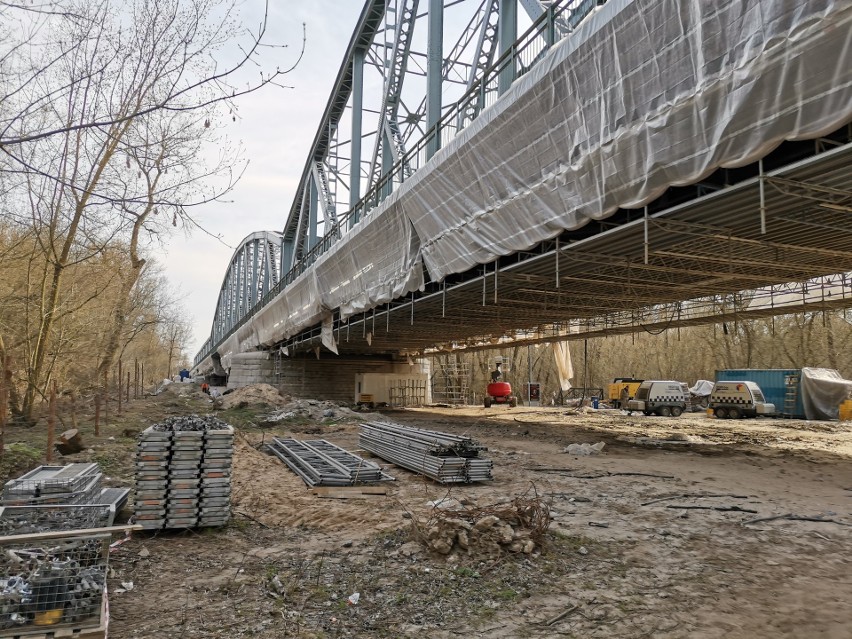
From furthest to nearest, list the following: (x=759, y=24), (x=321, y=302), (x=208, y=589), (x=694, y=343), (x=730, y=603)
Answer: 1. (x=694, y=343)
2. (x=321, y=302)
3. (x=759, y=24)
4. (x=208, y=589)
5. (x=730, y=603)

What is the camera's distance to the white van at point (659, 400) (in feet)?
108

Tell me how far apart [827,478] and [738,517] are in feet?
19.0

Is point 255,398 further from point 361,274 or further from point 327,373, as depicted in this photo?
point 361,274

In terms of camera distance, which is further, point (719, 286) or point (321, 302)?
point (321, 302)

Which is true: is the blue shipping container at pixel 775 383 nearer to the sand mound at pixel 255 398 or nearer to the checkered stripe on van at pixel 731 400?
the checkered stripe on van at pixel 731 400

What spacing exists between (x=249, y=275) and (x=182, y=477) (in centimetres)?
8408

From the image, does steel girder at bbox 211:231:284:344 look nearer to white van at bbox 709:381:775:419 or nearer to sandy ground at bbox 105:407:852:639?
white van at bbox 709:381:775:419

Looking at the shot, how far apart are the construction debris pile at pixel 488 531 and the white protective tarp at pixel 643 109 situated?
555 centimetres

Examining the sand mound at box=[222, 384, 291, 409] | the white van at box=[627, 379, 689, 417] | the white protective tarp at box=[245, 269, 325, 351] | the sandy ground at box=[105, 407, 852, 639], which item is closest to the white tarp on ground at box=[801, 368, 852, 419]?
the white van at box=[627, 379, 689, 417]

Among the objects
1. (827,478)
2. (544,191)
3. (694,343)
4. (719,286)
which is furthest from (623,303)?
(694,343)

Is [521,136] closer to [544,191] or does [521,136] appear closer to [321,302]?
[544,191]

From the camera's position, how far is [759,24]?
23.1 ft

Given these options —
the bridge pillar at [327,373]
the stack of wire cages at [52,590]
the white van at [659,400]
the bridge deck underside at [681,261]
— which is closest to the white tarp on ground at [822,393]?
the white van at [659,400]

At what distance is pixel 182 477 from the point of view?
7.24 metres
